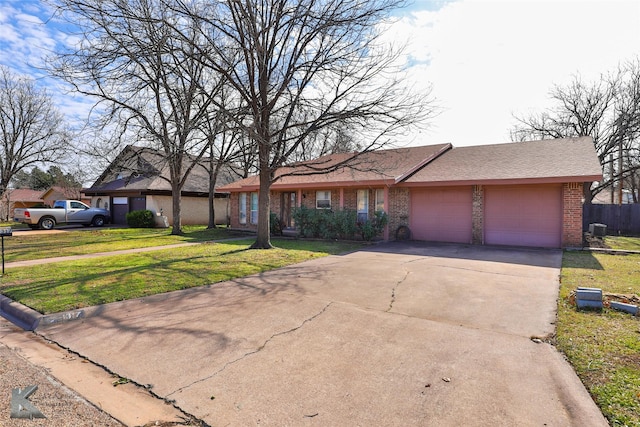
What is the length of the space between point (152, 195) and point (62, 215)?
16.4ft

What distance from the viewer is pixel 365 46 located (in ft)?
Answer: 33.8

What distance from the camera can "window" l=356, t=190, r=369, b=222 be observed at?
1536 cm

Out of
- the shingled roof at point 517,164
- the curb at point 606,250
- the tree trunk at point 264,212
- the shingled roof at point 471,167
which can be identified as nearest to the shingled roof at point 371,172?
the shingled roof at point 471,167

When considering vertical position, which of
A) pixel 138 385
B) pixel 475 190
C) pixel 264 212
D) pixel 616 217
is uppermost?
pixel 475 190

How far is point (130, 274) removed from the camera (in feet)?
A: 24.7

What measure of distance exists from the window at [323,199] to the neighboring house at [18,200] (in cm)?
2952

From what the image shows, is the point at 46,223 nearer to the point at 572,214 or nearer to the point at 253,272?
the point at 253,272

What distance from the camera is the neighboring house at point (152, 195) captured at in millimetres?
22250

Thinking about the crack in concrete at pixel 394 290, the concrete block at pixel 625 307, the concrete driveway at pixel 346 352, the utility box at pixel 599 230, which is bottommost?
the concrete driveway at pixel 346 352

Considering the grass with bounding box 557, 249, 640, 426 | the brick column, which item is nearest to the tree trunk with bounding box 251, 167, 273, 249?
the brick column

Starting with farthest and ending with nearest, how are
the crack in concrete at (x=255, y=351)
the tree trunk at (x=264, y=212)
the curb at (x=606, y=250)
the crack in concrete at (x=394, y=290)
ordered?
the tree trunk at (x=264, y=212) → the curb at (x=606, y=250) → the crack in concrete at (x=394, y=290) → the crack in concrete at (x=255, y=351)

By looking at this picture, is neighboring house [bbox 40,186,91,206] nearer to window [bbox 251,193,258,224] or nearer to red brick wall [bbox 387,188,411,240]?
window [bbox 251,193,258,224]

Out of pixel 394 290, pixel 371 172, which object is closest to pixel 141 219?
pixel 371 172

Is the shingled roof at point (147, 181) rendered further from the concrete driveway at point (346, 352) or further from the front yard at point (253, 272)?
the concrete driveway at point (346, 352)
